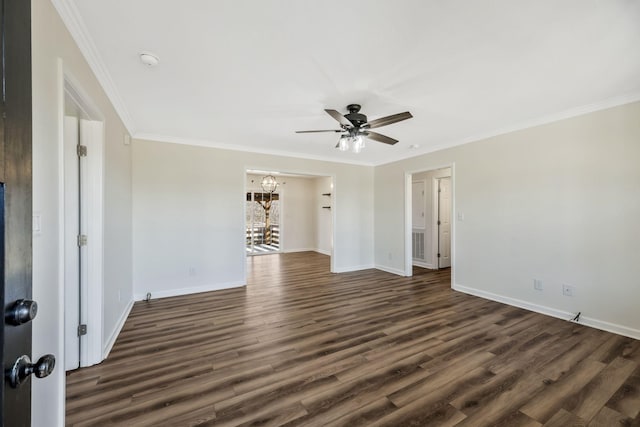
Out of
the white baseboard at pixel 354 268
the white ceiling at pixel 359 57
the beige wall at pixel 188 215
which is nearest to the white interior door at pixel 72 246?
the white ceiling at pixel 359 57

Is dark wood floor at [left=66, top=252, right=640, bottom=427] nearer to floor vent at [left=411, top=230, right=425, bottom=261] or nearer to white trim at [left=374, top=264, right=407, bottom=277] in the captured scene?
white trim at [left=374, top=264, right=407, bottom=277]

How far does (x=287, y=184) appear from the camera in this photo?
28.6 feet

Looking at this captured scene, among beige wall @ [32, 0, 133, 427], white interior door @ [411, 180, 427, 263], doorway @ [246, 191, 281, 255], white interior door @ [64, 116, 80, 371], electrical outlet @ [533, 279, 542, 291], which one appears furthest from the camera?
doorway @ [246, 191, 281, 255]

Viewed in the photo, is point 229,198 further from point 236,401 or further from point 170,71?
point 236,401

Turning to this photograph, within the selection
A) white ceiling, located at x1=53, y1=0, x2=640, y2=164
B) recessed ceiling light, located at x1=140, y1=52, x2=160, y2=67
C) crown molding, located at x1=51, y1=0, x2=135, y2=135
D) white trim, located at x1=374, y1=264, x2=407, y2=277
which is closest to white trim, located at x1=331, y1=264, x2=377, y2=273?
white trim, located at x1=374, y1=264, x2=407, y2=277

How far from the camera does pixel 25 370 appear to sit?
68 cm

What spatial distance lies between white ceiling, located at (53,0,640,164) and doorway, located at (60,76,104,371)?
51cm

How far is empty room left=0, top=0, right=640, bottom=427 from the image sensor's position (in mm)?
1479

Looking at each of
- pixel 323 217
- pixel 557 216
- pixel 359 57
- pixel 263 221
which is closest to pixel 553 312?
pixel 557 216

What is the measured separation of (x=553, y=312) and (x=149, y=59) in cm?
506

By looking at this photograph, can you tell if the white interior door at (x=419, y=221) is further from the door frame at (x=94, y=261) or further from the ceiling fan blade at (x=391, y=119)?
the door frame at (x=94, y=261)

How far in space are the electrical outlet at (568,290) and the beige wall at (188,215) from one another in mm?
4377

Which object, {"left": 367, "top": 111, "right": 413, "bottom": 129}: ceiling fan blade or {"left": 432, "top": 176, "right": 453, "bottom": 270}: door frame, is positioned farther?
{"left": 432, "top": 176, "right": 453, "bottom": 270}: door frame

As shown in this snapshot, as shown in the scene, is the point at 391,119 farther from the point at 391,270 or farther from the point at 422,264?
the point at 422,264
